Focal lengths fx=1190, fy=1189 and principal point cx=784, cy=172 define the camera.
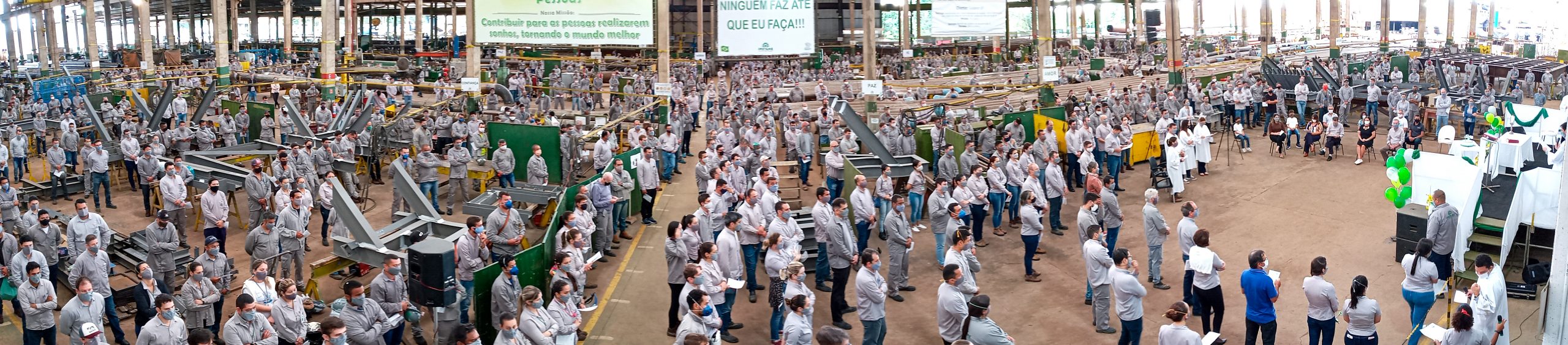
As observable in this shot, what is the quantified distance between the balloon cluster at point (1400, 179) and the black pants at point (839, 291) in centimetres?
729

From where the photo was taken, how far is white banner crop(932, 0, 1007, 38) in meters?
35.3

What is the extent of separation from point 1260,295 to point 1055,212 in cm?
677

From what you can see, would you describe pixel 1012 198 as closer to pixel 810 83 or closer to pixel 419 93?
pixel 810 83

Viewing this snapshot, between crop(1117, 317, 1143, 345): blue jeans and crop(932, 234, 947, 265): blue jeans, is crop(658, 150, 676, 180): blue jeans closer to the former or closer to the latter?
crop(932, 234, 947, 265): blue jeans

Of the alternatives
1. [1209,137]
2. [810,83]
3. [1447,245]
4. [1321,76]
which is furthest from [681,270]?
[1321,76]

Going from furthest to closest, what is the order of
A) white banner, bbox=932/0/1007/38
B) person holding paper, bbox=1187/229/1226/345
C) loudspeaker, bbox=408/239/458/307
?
white banner, bbox=932/0/1007/38, person holding paper, bbox=1187/229/1226/345, loudspeaker, bbox=408/239/458/307

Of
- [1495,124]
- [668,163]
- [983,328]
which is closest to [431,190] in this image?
[668,163]

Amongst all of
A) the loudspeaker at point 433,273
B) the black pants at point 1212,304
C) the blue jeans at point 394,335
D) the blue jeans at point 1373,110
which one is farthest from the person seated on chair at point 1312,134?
the blue jeans at point 394,335

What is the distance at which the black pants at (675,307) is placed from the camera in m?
12.4

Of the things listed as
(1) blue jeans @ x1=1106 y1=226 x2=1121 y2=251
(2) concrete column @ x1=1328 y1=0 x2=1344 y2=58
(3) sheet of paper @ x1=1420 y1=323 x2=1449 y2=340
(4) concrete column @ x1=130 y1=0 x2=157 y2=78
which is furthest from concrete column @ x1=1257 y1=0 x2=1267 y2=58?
(4) concrete column @ x1=130 y1=0 x2=157 y2=78

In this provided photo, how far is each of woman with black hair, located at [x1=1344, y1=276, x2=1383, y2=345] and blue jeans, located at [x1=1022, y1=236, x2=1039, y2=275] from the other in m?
4.37

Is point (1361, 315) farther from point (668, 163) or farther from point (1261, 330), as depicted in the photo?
point (668, 163)

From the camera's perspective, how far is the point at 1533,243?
45.8 ft

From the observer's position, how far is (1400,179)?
15.6m
